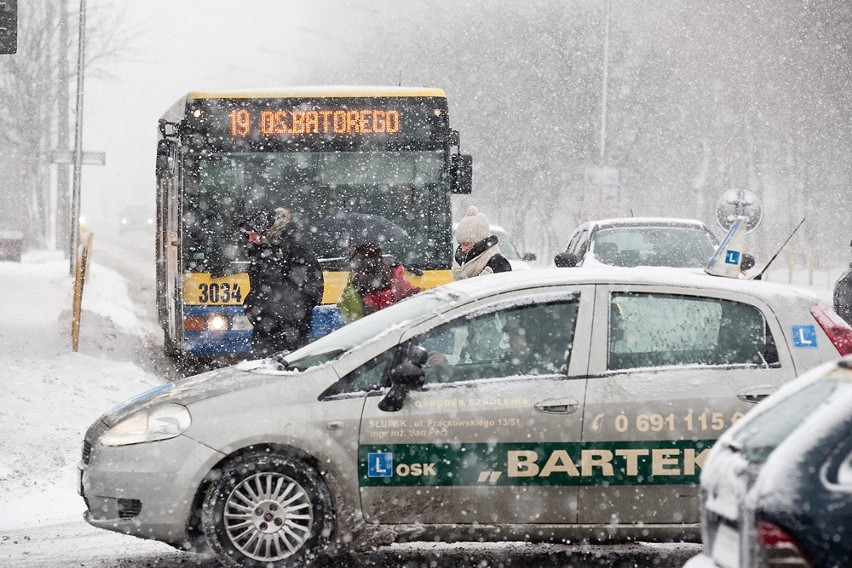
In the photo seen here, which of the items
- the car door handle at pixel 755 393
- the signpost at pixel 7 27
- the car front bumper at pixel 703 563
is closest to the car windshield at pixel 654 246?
the signpost at pixel 7 27

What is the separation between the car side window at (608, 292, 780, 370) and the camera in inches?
256

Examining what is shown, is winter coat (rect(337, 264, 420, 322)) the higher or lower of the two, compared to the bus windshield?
lower

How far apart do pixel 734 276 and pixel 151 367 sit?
432 inches

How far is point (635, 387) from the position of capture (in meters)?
6.40

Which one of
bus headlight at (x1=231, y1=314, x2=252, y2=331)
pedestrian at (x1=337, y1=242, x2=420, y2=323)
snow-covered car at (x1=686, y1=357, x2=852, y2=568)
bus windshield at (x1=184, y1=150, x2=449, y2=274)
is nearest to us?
snow-covered car at (x1=686, y1=357, x2=852, y2=568)

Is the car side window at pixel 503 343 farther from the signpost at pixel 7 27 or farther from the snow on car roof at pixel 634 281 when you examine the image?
the signpost at pixel 7 27

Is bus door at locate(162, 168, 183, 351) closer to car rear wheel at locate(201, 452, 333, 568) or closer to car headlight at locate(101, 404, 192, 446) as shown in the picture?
car headlight at locate(101, 404, 192, 446)

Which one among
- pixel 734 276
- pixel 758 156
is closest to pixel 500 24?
pixel 758 156

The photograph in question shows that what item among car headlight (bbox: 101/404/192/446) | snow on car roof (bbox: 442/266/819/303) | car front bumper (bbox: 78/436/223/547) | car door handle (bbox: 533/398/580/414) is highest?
snow on car roof (bbox: 442/266/819/303)

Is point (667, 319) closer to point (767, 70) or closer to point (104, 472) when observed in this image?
point (104, 472)

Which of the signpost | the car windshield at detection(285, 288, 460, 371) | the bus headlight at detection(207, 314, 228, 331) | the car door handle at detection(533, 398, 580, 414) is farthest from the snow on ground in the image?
the car door handle at detection(533, 398, 580, 414)

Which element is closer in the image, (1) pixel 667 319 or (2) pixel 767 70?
(1) pixel 667 319

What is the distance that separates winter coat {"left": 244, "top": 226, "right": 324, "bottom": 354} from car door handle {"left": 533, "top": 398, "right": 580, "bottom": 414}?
401 cm

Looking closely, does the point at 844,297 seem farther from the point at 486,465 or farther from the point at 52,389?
the point at 52,389
